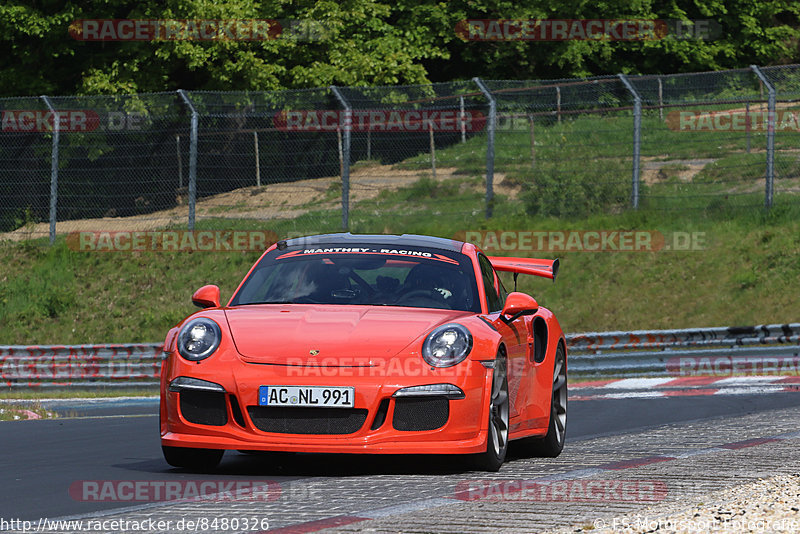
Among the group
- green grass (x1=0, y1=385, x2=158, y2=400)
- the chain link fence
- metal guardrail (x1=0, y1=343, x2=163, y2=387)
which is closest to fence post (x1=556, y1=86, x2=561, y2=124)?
the chain link fence

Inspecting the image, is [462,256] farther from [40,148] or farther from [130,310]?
[40,148]

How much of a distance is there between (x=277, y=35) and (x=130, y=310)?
999 cm

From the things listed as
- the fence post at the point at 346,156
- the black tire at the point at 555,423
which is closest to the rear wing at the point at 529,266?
the black tire at the point at 555,423

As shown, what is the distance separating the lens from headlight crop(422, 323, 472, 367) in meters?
7.20

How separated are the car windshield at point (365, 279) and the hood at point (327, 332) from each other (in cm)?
30

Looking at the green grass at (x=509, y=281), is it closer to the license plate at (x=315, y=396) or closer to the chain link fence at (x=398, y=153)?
the chain link fence at (x=398, y=153)

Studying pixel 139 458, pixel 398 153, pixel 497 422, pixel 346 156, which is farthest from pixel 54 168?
pixel 497 422

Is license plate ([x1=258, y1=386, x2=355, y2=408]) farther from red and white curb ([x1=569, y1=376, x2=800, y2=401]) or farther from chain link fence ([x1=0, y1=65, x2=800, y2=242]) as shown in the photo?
chain link fence ([x1=0, y1=65, x2=800, y2=242])

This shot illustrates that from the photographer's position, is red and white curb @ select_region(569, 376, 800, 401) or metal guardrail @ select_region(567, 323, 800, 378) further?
metal guardrail @ select_region(567, 323, 800, 378)

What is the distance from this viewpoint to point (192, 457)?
7555 millimetres

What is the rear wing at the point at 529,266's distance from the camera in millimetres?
9477

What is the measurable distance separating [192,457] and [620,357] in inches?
452

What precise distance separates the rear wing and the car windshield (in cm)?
96

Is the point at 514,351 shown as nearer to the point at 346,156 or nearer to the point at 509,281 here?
the point at 509,281
